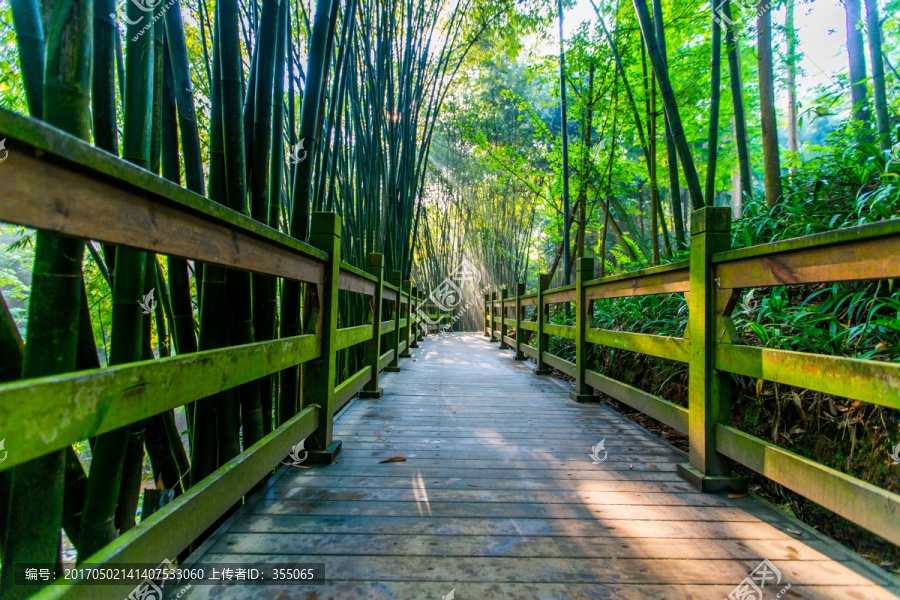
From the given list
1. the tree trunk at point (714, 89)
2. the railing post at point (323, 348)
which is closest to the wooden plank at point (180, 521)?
the railing post at point (323, 348)

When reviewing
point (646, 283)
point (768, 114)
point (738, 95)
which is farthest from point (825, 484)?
point (768, 114)

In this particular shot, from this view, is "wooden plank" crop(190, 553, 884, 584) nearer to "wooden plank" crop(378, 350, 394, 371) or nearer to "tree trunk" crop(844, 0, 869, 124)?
"wooden plank" crop(378, 350, 394, 371)

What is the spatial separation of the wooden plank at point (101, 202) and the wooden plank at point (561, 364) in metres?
2.34

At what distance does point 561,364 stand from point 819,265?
210cm

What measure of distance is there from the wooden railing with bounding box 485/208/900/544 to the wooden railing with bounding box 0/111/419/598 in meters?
1.31

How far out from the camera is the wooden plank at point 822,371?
80 cm

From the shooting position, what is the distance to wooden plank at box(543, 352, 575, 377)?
2766mm

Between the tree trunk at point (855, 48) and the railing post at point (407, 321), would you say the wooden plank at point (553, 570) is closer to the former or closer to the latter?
the railing post at point (407, 321)

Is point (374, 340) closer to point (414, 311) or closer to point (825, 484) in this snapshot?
point (825, 484)

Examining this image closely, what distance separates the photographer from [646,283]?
1803 mm

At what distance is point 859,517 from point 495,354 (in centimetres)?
435

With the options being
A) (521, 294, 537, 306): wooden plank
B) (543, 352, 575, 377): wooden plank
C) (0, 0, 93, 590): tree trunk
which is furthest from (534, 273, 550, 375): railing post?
(0, 0, 93, 590): tree trunk

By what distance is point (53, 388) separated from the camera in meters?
0.49

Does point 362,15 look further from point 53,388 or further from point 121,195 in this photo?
point 53,388
